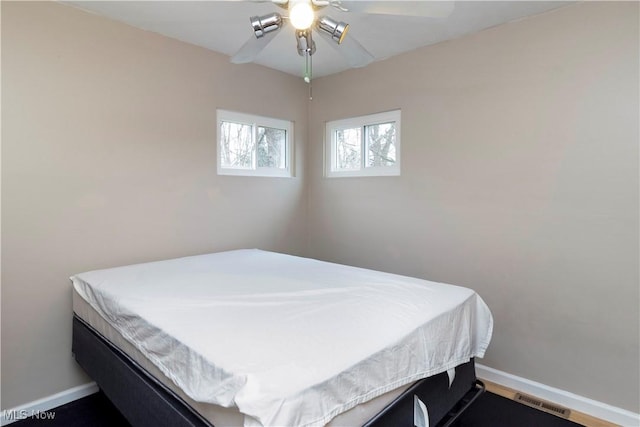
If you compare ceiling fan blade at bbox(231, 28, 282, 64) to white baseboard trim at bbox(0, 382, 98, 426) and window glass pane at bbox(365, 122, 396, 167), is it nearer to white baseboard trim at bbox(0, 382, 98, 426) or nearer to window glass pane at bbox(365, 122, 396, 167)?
window glass pane at bbox(365, 122, 396, 167)

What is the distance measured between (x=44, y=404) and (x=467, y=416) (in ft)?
8.21

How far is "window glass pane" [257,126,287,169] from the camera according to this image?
332 cm

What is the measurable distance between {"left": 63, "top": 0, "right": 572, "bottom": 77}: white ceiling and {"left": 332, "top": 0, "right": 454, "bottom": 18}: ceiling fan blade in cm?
43

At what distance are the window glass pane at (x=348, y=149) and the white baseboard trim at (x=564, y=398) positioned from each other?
6.45 feet

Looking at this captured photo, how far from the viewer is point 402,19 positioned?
2.27 metres

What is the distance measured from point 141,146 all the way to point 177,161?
270 millimetres

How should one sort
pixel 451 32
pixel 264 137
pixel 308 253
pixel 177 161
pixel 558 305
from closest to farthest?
pixel 558 305
pixel 451 32
pixel 177 161
pixel 264 137
pixel 308 253

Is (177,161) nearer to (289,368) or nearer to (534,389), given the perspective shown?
(289,368)

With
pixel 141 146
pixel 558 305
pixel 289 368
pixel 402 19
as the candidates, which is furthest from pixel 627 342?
pixel 141 146

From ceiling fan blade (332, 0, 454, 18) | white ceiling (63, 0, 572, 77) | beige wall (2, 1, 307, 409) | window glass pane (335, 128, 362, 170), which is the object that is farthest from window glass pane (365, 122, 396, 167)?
ceiling fan blade (332, 0, 454, 18)

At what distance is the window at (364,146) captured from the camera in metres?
3.03

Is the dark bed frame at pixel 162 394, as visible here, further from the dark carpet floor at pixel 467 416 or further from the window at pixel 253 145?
the window at pixel 253 145

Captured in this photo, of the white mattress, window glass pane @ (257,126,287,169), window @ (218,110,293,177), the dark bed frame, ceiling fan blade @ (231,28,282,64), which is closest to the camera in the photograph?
the white mattress

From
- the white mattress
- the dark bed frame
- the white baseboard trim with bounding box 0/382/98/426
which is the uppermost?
the white mattress
